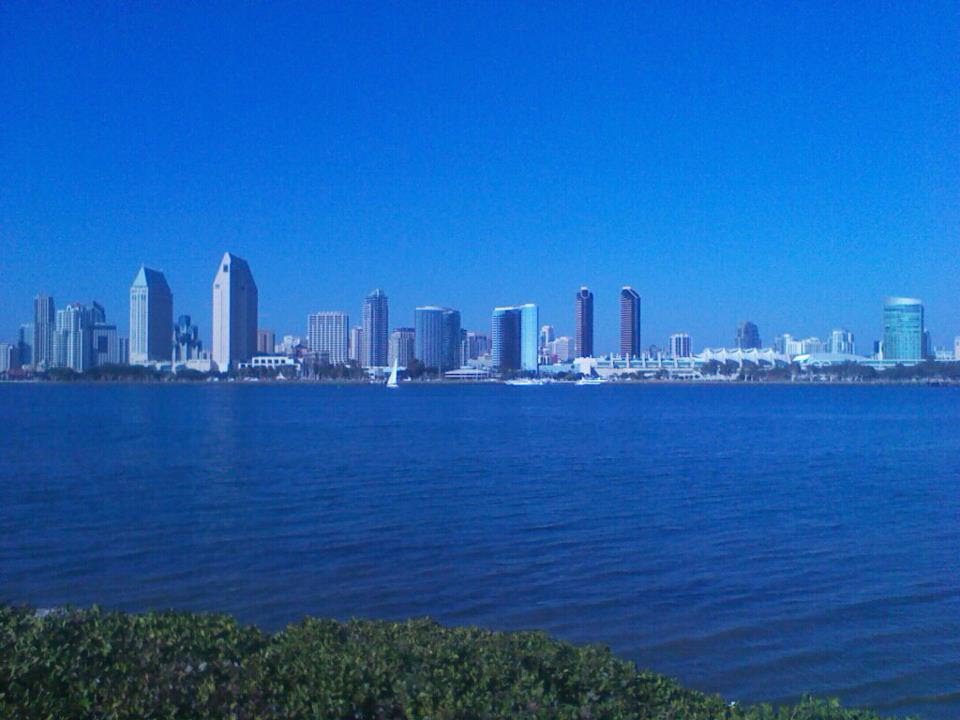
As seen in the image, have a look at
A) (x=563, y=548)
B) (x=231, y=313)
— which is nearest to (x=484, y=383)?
(x=231, y=313)

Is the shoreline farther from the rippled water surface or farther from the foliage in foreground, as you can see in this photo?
the foliage in foreground

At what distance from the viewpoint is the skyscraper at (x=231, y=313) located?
17862cm

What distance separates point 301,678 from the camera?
441 centimetres

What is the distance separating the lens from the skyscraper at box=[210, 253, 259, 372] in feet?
586

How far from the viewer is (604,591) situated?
40.9ft

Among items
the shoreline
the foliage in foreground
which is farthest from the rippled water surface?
the shoreline

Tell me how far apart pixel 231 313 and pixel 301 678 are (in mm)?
180300

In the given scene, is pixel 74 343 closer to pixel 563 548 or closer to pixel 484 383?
pixel 484 383

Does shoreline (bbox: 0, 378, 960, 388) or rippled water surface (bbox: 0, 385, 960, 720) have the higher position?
shoreline (bbox: 0, 378, 960, 388)

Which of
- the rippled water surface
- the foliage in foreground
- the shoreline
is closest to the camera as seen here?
the foliage in foreground

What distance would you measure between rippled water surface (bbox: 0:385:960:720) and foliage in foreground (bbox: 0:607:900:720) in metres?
4.53

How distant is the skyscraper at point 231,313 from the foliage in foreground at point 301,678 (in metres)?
178

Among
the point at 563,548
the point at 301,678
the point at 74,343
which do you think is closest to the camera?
the point at 301,678

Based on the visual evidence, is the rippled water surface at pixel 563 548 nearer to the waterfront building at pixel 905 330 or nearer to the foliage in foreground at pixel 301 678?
the foliage in foreground at pixel 301 678
